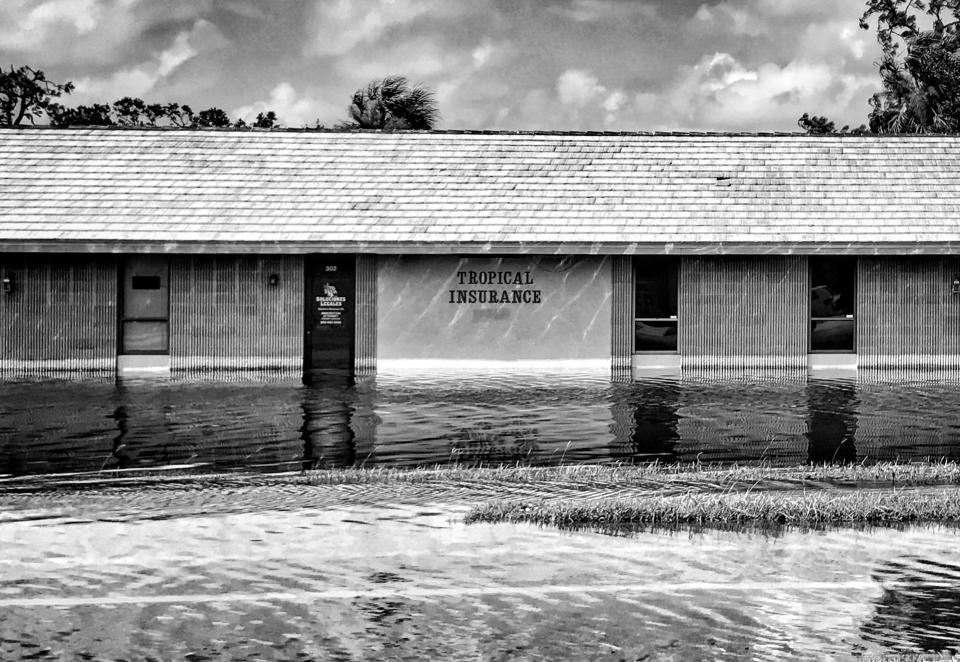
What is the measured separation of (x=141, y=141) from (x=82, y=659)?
2086cm

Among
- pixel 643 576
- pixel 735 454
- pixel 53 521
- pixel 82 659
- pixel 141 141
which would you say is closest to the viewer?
pixel 82 659

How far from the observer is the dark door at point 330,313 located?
2291 centimetres

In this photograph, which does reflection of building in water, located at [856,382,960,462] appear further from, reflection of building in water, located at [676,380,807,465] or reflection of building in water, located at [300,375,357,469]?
reflection of building in water, located at [300,375,357,469]

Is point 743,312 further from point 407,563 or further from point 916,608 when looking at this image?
point 916,608

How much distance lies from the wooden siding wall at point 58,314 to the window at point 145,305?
0.31 meters

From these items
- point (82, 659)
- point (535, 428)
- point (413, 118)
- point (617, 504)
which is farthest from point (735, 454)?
point (413, 118)

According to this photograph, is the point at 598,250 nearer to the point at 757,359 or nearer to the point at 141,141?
the point at 757,359

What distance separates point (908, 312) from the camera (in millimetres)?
23156

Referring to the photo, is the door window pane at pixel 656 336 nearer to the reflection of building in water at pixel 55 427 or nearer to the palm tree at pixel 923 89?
the reflection of building in water at pixel 55 427

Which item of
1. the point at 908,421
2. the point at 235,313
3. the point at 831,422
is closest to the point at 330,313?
the point at 235,313

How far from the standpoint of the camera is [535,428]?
14.8m

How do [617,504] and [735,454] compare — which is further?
[735,454]

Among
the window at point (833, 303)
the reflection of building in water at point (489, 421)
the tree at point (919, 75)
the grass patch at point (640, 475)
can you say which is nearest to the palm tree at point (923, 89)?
the tree at point (919, 75)

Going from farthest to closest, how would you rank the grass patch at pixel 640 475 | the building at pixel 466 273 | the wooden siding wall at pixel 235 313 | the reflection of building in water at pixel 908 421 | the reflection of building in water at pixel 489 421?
the wooden siding wall at pixel 235 313
the building at pixel 466 273
the reflection of building in water at pixel 908 421
the reflection of building in water at pixel 489 421
the grass patch at pixel 640 475
